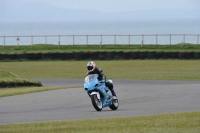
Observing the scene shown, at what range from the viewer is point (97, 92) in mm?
17109

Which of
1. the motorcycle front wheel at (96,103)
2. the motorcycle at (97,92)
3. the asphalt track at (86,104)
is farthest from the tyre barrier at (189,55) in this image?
the motorcycle front wheel at (96,103)

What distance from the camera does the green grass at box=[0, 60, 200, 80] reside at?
125ft

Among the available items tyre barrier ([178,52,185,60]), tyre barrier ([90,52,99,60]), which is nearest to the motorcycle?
tyre barrier ([178,52,185,60])

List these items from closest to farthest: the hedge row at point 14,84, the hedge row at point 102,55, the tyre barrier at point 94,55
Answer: the hedge row at point 14,84, the hedge row at point 102,55, the tyre barrier at point 94,55

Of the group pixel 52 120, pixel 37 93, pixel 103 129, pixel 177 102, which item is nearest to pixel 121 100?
pixel 177 102

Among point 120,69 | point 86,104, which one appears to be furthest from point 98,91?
point 120,69

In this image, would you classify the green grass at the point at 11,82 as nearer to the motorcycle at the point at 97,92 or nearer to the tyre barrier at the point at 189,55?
the motorcycle at the point at 97,92

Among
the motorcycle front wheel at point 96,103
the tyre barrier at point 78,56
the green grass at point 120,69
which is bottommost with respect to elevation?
the green grass at point 120,69

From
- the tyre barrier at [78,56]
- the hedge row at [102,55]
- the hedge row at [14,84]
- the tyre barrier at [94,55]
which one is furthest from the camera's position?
the tyre barrier at [78,56]

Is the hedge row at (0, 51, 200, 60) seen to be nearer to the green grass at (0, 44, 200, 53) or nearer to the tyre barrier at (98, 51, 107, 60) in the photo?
the tyre barrier at (98, 51, 107, 60)

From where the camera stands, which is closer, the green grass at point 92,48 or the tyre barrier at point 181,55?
the tyre barrier at point 181,55

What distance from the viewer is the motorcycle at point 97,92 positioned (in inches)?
671

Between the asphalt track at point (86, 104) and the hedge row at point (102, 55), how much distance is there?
2397 cm

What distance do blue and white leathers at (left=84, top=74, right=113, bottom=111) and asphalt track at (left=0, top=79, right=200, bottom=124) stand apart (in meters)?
0.31
